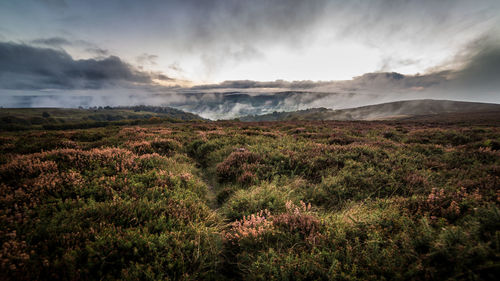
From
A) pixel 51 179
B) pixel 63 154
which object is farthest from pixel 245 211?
pixel 63 154

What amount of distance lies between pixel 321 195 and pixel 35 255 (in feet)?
19.7

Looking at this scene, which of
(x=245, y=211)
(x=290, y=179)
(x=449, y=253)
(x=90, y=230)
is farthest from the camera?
(x=290, y=179)

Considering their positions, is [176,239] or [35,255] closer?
[35,255]

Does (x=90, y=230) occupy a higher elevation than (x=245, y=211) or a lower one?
higher

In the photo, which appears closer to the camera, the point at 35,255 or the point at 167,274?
the point at 35,255

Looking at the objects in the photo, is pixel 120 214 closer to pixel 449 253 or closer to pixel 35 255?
pixel 35 255

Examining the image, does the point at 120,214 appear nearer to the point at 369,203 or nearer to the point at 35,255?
the point at 35,255

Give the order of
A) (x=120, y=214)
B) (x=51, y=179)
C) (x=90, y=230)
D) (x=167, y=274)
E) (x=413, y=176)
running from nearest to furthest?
(x=167, y=274) → (x=90, y=230) → (x=120, y=214) → (x=51, y=179) → (x=413, y=176)

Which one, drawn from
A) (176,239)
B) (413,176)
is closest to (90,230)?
(176,239)

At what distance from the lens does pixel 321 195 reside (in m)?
5.39

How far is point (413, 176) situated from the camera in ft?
19.1

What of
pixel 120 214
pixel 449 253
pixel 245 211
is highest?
pixel 449 253

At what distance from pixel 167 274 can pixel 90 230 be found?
1.60 meters

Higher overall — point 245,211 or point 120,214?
point 120,214
